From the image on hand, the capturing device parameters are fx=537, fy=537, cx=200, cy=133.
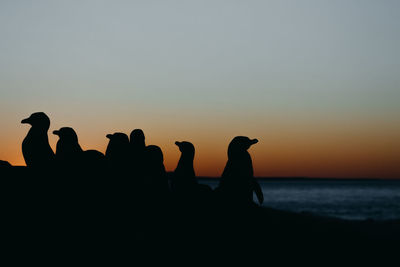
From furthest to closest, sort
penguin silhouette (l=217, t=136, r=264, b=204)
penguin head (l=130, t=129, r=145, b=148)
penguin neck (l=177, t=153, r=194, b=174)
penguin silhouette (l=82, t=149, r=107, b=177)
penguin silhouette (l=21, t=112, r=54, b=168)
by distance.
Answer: penguin neck (l=177, t=153, r=194, b=174) < penguin head (l=130, t=129, r=145, b=148) < penguin silhouette (l=217, t=136, r=264, b=204) < penguin silhouette (l=21, t=112, r=54, b=168) < penguin silhouette (l=82, t=149, r=107, b=177)

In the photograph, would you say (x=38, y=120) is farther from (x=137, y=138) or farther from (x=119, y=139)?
(x=137, y=138)

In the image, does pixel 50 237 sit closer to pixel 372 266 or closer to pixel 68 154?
pixel 68 154

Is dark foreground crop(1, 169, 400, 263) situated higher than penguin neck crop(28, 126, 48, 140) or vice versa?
penguin neck crop(28, 126, 48, 140)

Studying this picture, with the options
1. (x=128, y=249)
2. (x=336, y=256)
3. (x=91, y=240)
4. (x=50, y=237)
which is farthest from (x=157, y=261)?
(x=336, y=256)

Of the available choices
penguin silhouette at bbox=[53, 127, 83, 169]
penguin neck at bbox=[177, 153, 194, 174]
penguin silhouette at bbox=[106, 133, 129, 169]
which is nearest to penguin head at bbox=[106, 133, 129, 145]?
penguin silhouette at bbox=[106, 133, 129, 169]

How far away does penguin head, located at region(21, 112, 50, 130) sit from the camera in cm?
1109

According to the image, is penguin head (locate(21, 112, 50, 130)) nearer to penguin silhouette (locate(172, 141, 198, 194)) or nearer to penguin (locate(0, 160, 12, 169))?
penguin (locate(0, 160, 12, 169))

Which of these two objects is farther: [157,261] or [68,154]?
[68,154]

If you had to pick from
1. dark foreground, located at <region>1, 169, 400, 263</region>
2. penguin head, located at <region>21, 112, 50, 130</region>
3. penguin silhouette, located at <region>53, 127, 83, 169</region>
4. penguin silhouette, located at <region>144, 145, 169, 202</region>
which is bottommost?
dark foreground, located at <region>1, 169, 400, 263</region>

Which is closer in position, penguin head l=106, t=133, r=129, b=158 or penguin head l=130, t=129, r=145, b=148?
penguin head l=106, t=133, r=129, b=158

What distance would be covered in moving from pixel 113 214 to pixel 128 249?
0.83 m

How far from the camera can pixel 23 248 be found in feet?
27.9

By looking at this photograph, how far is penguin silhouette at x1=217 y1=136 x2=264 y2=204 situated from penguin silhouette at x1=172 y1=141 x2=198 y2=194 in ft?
2.71

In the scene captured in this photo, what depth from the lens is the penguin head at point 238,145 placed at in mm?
11852
